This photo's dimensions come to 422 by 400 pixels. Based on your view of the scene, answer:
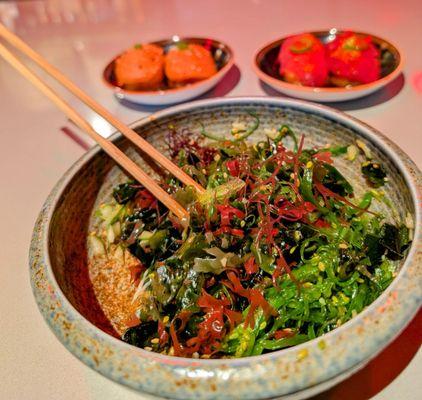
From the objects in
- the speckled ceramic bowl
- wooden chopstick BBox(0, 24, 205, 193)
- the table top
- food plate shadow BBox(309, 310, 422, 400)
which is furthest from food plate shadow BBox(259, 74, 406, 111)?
food plate shadow BBox(309, 310, 422, 400)

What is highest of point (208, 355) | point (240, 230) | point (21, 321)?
point (240, 230)

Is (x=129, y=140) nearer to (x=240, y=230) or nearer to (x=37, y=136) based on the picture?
(x=240, y=230)

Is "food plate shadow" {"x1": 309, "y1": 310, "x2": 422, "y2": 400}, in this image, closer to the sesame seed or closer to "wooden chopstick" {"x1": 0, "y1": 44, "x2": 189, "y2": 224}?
the sesame seed

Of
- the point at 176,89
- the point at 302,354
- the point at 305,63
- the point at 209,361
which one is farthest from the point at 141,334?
the point at 305,63

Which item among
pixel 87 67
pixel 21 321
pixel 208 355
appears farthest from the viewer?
pixel 87 67

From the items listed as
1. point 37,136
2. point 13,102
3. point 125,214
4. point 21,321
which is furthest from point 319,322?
point 13,102

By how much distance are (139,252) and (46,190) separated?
2.03ft

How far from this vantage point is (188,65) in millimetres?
1881

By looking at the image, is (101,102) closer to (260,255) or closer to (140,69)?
(140,69)

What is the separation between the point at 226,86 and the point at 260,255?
1220mm

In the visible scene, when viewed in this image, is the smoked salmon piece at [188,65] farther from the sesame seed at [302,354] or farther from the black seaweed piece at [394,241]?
the sesame seed at [302,354]

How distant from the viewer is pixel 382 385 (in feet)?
2.83

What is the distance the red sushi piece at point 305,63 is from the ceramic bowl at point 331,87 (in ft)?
0.15

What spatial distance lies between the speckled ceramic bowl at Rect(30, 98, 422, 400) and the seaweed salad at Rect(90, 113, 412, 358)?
2.8 inches
